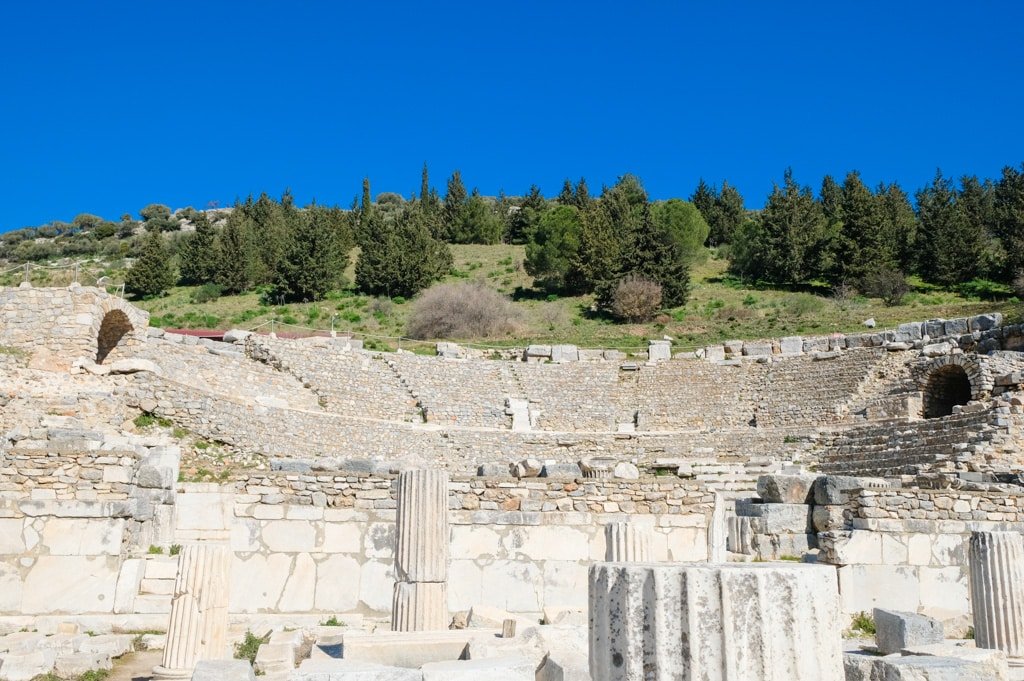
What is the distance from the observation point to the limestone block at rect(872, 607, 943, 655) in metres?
7.16

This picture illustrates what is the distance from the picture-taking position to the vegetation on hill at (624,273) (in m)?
40.6

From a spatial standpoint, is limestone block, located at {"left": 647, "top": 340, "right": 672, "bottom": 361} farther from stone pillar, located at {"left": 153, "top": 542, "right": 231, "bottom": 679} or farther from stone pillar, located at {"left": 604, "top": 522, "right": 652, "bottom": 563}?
stone pillar, located at {"left": 153, "top": 542, "right": 231, "bottom": 679}

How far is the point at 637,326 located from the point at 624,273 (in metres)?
5.31

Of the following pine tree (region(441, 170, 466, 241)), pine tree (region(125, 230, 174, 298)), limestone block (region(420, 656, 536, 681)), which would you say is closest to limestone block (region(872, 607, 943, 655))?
limestone block (region(420, 656, 536, 681))

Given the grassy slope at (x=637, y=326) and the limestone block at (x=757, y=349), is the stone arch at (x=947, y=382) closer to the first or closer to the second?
the limestone block at (x=757, y=349)

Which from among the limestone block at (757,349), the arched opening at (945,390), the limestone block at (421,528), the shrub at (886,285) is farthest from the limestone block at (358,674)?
the shrub at (886,285)

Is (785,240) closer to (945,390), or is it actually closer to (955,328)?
(955,328)

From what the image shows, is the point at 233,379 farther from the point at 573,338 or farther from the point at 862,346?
the point at 862,346

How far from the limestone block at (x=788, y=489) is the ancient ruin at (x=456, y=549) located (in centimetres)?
2

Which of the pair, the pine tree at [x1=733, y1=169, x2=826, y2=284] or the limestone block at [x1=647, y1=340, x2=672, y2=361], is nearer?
the limestone block at [x1=647, y1=340, x2=672, y2=361]

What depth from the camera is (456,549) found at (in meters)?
9.09

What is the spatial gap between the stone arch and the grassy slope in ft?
29.0

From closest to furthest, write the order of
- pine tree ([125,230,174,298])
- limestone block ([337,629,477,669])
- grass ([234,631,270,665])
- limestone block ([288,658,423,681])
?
limestone block ([288,658,423,681]) → limestone block ([337,629,477,669]) → grass ([234,631,270,665]) → pine tree ([125,230,174,298])

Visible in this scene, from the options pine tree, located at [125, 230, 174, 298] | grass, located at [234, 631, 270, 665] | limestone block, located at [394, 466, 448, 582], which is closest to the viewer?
grass, located at [234, 631, 270, 665]
